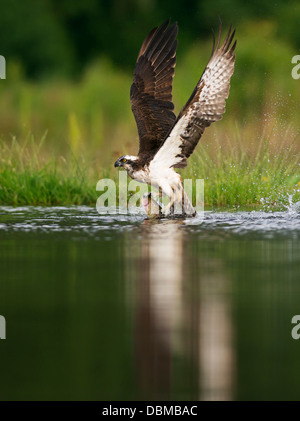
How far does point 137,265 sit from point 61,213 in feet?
13.1

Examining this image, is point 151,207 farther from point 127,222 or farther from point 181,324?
point 181,324

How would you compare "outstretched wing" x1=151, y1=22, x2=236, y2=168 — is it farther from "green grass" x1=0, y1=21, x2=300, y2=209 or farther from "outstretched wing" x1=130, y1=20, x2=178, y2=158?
"green grass" x1=0, y1=21, x2=300, y2=209

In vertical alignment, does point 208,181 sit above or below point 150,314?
above

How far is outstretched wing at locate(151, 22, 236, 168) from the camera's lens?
10.2 meters

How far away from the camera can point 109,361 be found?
Result: 4.30 meters

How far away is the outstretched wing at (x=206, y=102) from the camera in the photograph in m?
10.2

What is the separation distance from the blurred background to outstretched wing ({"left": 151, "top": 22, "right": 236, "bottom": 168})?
8.75 feet

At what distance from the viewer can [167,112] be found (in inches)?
447

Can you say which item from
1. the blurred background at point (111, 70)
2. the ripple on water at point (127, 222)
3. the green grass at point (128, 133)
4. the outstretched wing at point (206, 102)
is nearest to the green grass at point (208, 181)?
the green grass at point (128, 133)

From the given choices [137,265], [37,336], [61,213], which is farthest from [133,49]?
[37,336]

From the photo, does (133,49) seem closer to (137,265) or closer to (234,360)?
(137,265)

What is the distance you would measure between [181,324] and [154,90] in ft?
22.1

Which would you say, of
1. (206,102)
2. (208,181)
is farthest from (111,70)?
(206,102)

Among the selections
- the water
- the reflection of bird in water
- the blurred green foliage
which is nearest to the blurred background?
the blurred green foliage
